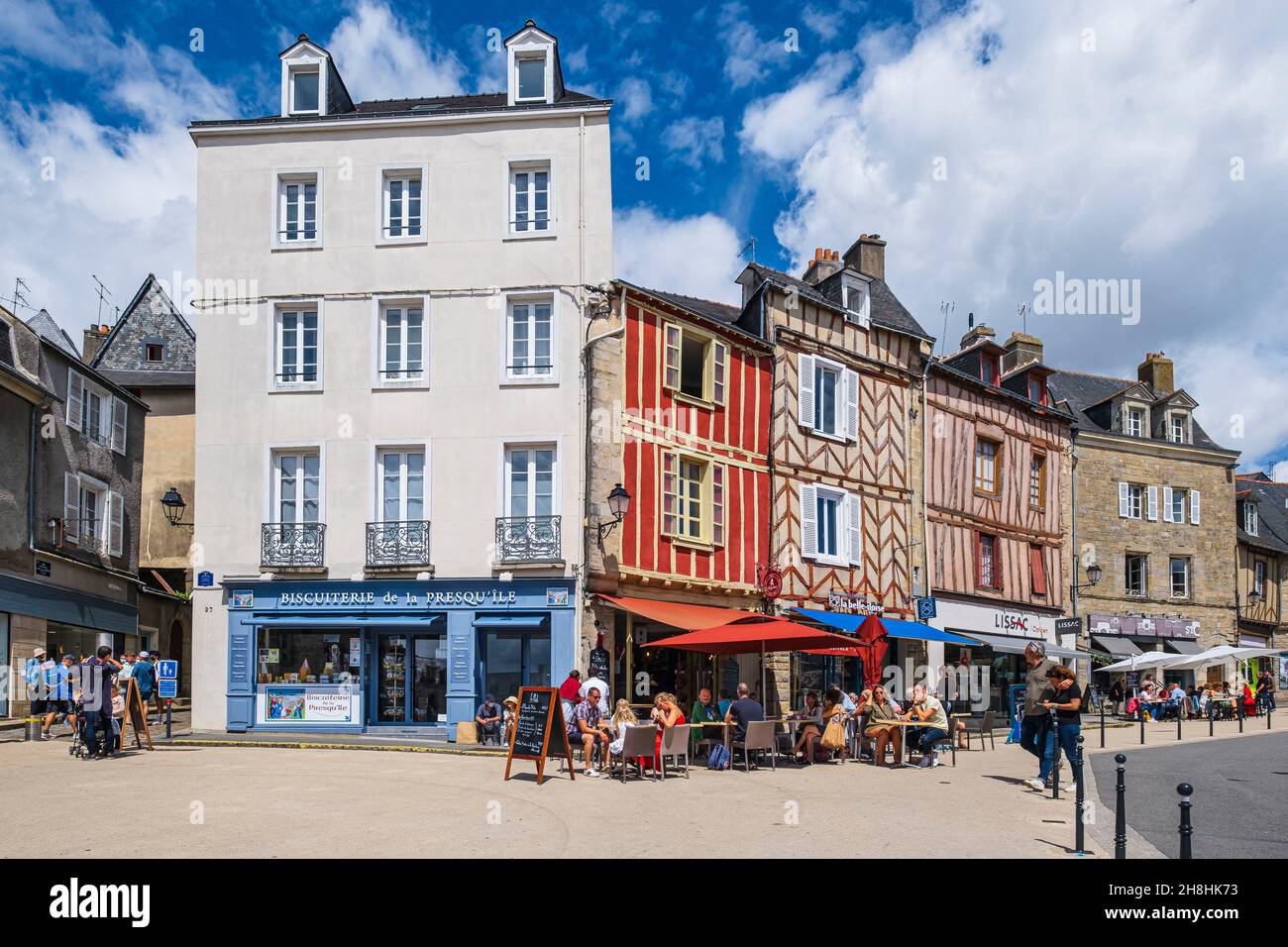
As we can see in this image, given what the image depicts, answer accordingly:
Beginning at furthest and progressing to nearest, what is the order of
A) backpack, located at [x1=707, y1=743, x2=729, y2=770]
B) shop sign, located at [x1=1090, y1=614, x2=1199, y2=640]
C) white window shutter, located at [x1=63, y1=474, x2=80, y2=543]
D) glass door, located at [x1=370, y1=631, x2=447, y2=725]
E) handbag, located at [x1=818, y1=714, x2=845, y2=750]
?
shop sign, located at [x1=1090, y1=614, x2=1199, y2=640] < white window shutter, located at [x1=63, y1=474, x2=80, y2=543] < glass door, located at [x1=370, y1=631, x2=447, y2=725] < handbag, located at [x1=818, y1=714, x2=845, y2=750] < backpack, located at [x1=707, y1=743, x2=729, y2=770]

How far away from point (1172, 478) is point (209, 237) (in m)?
24.9

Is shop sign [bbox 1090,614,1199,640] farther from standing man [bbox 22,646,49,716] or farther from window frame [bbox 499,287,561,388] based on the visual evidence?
standing man [bbox 22,646,49,716]

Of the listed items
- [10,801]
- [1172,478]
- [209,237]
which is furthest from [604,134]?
[1172,478]

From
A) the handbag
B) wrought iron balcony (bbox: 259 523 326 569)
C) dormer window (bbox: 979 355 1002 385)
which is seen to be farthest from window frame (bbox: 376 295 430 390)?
dormer window (bbox: 979 355 1002 385)

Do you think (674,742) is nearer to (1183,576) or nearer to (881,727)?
A: (881,727)

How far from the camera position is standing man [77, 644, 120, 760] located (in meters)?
13.5

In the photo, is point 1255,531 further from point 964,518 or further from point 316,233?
point 316,233

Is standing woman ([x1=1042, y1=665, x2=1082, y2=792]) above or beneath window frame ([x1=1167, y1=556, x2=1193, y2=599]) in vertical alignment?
beneath

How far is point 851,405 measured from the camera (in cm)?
2303

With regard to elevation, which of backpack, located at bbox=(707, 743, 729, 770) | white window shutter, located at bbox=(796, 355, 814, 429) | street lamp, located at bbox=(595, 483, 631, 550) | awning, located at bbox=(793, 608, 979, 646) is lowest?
backpack, located at bbox=(707, 743, 729, 770)

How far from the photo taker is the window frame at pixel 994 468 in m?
26.2

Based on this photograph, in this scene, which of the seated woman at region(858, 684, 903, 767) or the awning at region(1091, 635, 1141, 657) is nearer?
the seated woman at region(858, 684, 903, 767)

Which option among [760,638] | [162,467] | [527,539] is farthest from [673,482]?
[162,467]

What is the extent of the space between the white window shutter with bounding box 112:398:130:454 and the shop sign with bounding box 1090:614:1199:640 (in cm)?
2329
